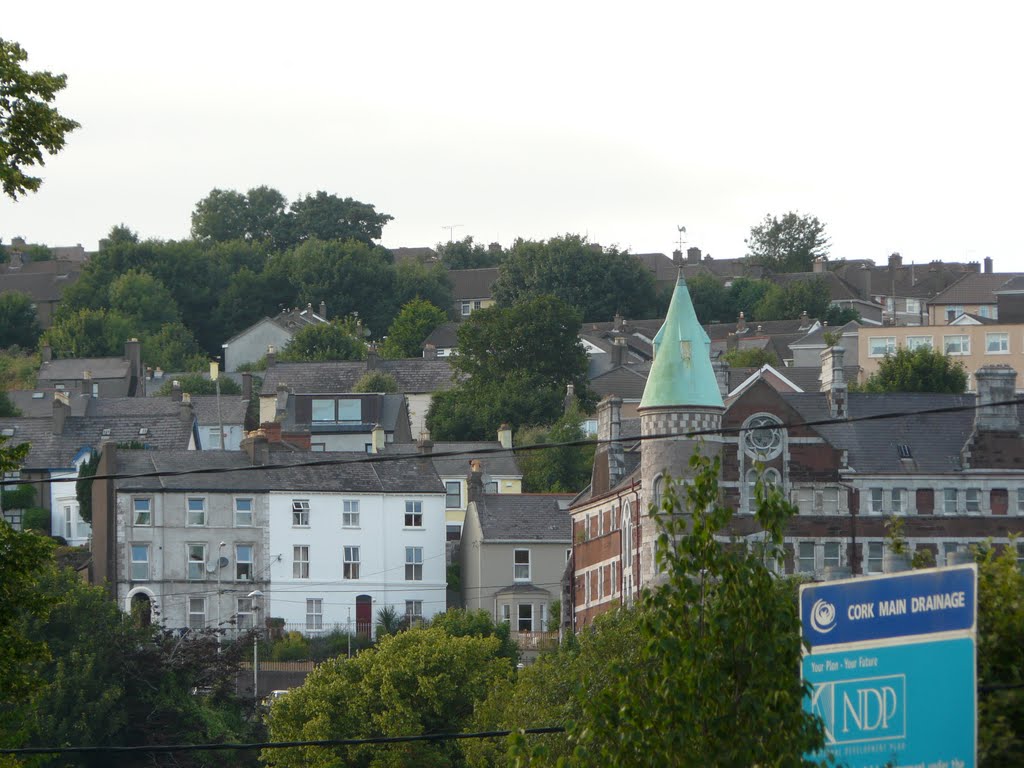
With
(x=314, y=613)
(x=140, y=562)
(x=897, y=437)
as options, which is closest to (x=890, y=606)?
(x=897, y=437)

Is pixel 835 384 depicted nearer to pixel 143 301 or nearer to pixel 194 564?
pixel 194 564

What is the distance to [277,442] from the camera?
10788cm

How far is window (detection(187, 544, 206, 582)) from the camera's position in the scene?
98688 millimetres

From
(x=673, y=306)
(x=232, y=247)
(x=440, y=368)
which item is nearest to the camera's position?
(x=673, y=306)

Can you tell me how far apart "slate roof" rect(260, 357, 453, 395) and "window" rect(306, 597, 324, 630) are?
3862 centimetres

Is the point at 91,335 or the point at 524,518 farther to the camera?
the point at 91,335

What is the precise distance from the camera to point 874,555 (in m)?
81.4

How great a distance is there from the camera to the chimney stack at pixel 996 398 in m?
82.7

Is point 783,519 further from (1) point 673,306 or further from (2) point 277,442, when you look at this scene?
(2) point 277,442

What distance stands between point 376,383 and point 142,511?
38684 mm

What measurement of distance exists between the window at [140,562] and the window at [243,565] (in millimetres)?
3503

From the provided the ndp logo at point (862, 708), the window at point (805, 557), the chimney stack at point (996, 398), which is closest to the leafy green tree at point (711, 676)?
the ndp logo at point (862, 708)

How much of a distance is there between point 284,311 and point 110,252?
13.1m

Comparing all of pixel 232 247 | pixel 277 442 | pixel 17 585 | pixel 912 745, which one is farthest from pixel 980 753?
pixel 232 247
